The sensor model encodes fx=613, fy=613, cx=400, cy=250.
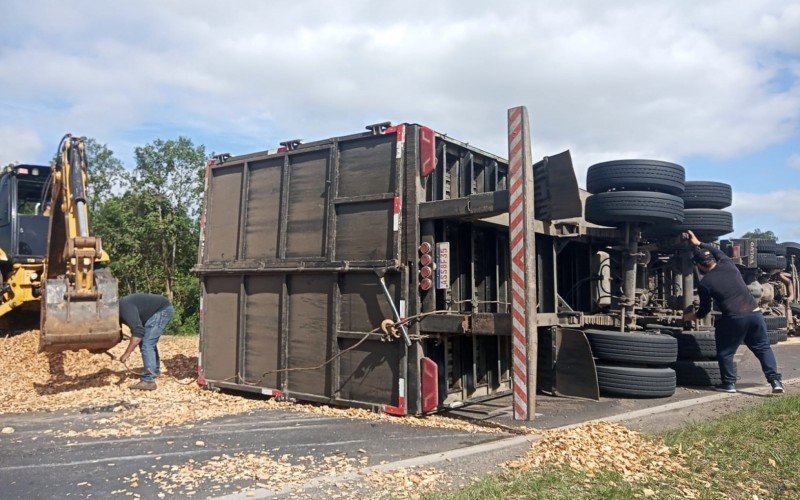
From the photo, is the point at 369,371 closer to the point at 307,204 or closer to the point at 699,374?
the point at 307,204

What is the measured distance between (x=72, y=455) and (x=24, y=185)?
8.15 m

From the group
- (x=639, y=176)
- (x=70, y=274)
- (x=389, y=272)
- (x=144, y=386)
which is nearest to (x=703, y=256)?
(x=639, y=176)

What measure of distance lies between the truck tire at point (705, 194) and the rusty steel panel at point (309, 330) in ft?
21.4

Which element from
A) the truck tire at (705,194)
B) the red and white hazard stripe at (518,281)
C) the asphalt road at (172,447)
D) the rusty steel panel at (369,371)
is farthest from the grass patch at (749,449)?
the truck tire at (705,194)

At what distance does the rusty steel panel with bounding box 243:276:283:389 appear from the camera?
803 cm

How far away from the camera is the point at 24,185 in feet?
38.1

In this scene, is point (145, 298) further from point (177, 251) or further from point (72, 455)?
point (177, 251)

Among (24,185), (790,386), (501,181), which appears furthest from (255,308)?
(790,386)

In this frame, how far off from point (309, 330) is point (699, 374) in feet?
18.3

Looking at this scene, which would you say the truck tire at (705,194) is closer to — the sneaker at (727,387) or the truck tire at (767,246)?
the sneaker at (727,387)

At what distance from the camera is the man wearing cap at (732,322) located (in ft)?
26.2

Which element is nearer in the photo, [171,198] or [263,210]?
[263,210]

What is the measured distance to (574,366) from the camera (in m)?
7.89

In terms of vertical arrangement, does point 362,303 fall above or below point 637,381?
above
